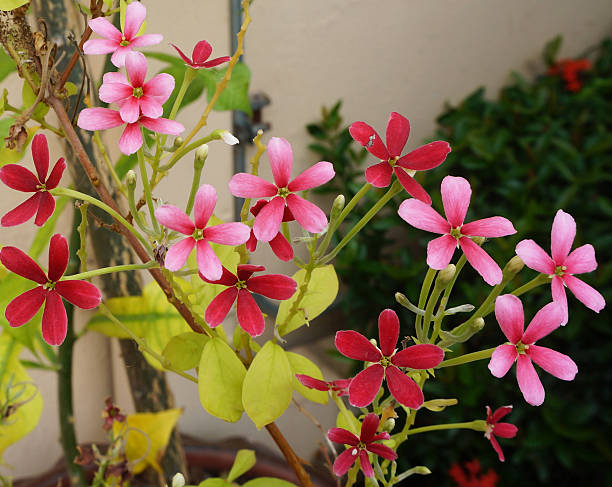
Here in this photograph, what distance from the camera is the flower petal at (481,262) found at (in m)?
0.20

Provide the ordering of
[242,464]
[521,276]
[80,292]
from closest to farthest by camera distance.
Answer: [80,292]
[242,464]
[521,276]

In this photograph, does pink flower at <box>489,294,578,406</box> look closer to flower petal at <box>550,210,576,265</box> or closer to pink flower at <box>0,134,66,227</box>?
flower petal at <box>550,210,576,265</box>

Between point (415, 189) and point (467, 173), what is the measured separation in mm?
839

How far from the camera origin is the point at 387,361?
211 mm

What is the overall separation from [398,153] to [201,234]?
78 millimetres

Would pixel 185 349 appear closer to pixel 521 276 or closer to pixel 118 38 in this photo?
pixel 118 38

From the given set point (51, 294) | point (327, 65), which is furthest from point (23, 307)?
point (327, 65)

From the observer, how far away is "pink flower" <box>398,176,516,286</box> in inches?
7.9

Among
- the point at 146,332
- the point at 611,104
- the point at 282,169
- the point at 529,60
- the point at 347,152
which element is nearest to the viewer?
the point at 282,169

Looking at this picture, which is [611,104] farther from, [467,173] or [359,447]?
[359,447]

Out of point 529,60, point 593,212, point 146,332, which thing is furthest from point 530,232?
point 146,332

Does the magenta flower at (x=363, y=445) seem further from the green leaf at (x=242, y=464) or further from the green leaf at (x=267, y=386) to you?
the green leaf at (x=242, y=464)

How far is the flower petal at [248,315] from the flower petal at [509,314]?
82mm

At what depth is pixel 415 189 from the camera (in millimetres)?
217
